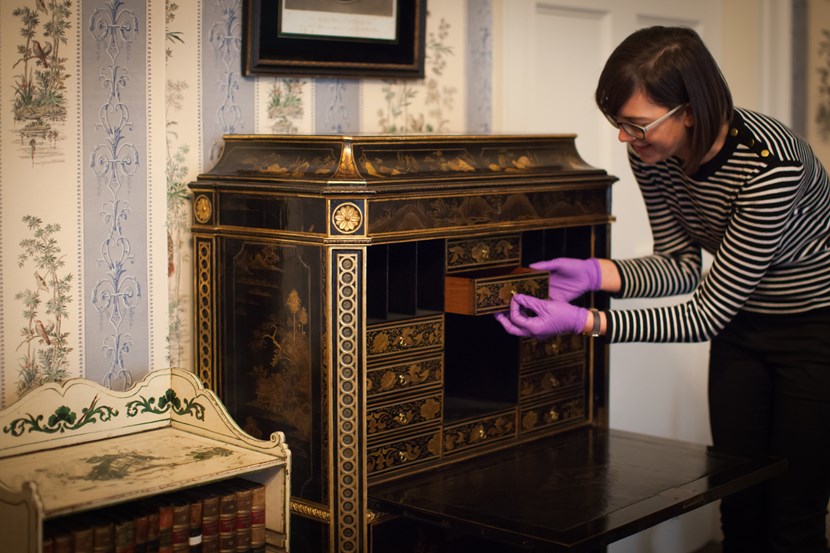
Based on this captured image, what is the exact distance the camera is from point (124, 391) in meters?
2.29

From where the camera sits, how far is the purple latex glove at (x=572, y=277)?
2660 millimetres

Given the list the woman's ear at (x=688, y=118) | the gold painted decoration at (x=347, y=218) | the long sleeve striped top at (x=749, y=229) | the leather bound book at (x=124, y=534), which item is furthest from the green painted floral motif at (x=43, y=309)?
the woman's ear at (x=688, y=118)

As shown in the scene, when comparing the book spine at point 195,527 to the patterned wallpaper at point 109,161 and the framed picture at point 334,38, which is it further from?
the framed picture at point 334,38

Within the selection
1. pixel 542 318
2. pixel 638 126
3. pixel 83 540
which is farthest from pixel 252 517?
pixel 638 126

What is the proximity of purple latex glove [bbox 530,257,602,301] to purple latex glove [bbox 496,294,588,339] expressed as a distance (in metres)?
0.23

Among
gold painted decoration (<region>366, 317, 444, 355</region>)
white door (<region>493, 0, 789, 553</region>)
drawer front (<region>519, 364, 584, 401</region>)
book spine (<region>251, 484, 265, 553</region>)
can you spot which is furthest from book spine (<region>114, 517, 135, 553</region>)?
white door (<region>493, 0, 789, 553</region>)

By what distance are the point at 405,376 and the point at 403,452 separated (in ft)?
0.55

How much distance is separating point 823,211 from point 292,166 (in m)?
1.20

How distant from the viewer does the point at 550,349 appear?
2.74 metres

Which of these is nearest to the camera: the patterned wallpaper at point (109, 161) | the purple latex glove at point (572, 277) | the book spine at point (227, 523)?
the book spine at point (227, 523)

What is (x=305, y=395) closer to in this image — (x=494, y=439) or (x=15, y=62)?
(x=494, y=439)

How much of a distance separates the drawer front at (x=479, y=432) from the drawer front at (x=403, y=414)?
0.07 m

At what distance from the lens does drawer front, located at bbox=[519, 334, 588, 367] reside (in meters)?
2.68

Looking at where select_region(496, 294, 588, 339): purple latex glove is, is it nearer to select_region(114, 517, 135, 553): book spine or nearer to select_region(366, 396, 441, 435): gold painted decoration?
select_region(366, 396, 441, 435): gold painted decoration
